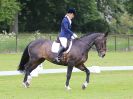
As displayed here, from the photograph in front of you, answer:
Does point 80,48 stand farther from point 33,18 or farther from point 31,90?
point 33,18

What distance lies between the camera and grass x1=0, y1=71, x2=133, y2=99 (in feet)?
55.2

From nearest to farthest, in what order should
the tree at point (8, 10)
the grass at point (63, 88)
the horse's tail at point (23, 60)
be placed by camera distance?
the grass at point (63, 88), the horse's tail at point (23, 60), the tree at point (8, 10)

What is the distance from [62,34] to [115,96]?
3.60 m

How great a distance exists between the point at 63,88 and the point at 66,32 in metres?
1.99

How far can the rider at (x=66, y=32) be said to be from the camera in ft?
62.2

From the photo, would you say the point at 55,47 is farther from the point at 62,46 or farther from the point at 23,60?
the point at 23,60

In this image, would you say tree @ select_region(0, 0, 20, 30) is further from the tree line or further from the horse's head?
the horse's head

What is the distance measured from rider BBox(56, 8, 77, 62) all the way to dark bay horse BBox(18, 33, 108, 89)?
0.21 meters

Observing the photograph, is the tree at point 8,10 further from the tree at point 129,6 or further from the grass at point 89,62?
the tree at point 129,6

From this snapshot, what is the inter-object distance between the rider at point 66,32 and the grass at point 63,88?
55.8 inches

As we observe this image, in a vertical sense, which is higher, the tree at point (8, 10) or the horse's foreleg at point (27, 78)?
the horse's foreleg at point (27, 78)

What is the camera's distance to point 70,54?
19.3 metres

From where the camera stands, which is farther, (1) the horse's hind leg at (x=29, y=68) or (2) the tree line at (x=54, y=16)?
(2) the tree line at (x=54, y=16)

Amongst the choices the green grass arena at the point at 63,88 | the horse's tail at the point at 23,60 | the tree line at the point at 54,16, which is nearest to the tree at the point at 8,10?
the tree line at the point at 54,16
